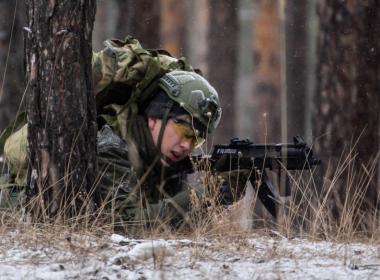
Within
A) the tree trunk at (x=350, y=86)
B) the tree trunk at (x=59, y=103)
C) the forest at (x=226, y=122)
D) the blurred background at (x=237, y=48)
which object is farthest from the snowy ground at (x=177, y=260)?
the blurred background at (x=237, y=48)

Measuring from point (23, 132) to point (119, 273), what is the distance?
165cm

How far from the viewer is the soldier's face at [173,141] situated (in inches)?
189

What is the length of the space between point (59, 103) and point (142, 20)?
207 inches

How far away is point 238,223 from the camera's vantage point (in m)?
4.30

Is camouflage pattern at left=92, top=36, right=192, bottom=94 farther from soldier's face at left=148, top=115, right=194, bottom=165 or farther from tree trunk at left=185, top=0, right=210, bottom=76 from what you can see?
tree trunk at left=185, top=0, right=210, bottom=76

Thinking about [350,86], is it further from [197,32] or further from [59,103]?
[59,103]

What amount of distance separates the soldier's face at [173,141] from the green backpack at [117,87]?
0.17m

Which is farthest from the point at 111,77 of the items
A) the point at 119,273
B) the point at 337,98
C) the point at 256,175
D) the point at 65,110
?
the point at 337,98

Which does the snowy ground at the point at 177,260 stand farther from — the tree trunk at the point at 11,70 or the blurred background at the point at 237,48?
the tree trunk at the point at 11,70

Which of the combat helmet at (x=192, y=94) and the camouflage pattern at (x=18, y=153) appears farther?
the combat helmet at (x=192, y=94)

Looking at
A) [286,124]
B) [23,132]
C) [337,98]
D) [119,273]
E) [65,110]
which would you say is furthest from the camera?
[286,124]

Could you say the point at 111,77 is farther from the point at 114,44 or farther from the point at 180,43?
the point at 180,43

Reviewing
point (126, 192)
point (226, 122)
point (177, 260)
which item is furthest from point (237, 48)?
point (177, 260)

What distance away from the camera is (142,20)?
9297 millimetres
